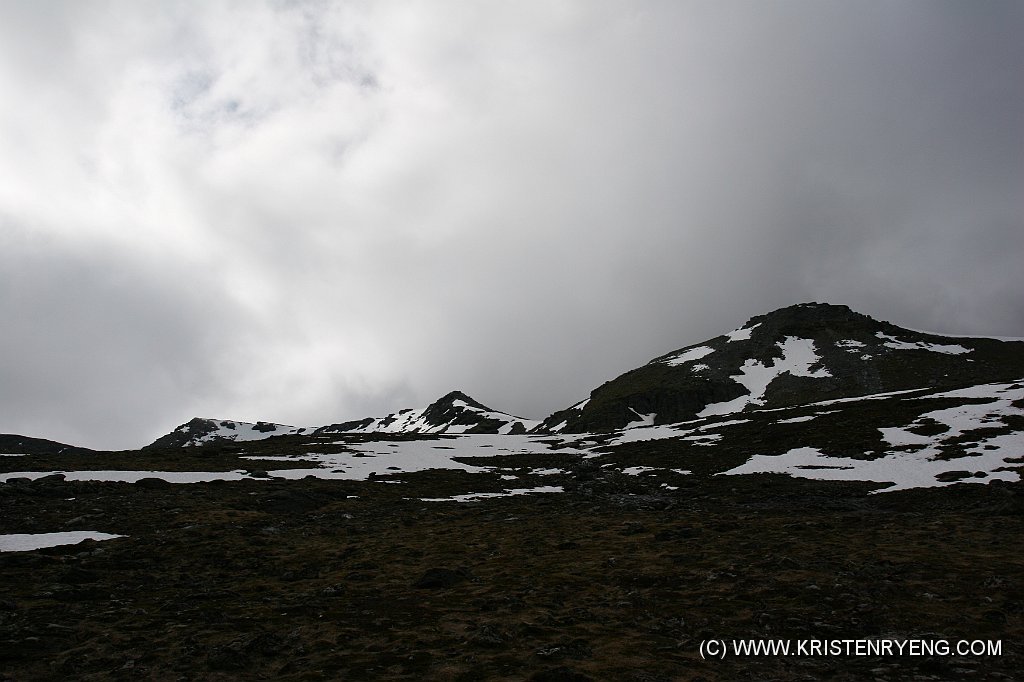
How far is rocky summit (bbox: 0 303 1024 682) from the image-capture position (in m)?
10.5

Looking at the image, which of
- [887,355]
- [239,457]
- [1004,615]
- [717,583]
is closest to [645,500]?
[717,583]

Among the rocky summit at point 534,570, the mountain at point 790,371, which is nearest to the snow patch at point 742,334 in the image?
the mountain at point 790,371

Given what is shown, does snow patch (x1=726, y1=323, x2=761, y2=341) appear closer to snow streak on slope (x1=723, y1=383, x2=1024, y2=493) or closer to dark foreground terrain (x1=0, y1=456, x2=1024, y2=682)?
snow streak on slope (x1=723, y1=383, x2=1024, y2=493)

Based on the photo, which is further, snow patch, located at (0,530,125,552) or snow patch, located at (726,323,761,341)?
snow patch, located at (726,323,761,341)

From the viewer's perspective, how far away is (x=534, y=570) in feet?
57.1

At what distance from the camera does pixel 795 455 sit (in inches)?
1859

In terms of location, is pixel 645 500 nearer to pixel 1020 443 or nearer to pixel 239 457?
pixel 1020 443

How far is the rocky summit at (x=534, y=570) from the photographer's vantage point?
10547 mm

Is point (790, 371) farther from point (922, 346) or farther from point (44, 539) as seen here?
point (44, 539)

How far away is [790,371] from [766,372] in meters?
5.39

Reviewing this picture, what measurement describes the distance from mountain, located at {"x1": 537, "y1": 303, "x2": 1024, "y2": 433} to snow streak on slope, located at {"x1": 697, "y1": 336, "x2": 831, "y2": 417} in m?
0.22

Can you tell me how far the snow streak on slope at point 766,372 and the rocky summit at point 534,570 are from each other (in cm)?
7142

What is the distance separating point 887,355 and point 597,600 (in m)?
149

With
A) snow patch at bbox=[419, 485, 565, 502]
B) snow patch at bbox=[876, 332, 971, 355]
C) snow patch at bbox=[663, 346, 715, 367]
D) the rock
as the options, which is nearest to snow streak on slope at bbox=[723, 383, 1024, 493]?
snow patch at bbox=[419, 485, 565, 502]
